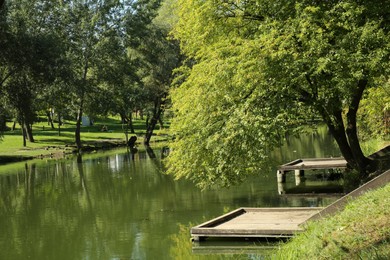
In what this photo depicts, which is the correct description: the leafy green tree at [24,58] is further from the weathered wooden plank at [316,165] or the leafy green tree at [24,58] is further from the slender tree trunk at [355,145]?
the slender tree trunk at [355,145]

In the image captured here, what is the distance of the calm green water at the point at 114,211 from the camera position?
1470cm

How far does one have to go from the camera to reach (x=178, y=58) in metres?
54.7

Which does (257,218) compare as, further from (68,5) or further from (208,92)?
(68,5)

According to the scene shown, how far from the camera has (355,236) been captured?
7.93 metres

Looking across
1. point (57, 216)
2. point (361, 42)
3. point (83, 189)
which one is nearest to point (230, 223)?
point (361, 42)

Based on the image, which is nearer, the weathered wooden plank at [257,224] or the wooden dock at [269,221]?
the wooden dock at [269,221]

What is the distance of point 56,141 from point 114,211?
41046mm

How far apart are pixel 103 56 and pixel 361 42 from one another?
4046cm

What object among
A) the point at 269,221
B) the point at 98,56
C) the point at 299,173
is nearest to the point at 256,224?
the point at 269,221

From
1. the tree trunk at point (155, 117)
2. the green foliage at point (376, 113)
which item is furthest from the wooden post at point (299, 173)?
the tree trunk at point (155, 117)

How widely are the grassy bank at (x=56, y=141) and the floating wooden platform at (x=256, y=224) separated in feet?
88.6

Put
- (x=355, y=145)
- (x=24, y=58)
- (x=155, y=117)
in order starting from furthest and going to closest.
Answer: (x=155, y=117)
(x=24, y=58)
(x=355, y=145)

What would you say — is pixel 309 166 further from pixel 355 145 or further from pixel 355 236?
pixel 355 236

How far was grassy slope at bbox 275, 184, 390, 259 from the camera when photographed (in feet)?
23.9
